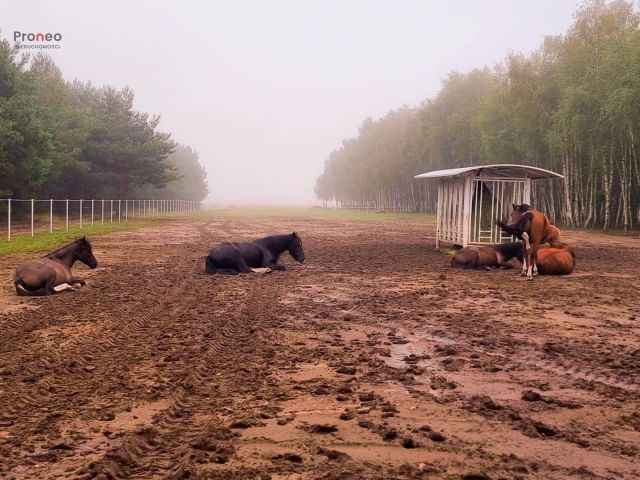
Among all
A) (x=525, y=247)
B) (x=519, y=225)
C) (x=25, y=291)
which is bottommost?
(x=25, y=291)

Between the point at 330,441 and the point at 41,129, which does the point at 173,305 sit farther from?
the point at 41,129

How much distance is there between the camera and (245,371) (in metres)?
5.67

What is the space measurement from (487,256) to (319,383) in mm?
10367

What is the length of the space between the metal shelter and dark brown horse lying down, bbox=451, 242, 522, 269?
3.11 metres

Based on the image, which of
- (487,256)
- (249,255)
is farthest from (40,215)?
(487,256)

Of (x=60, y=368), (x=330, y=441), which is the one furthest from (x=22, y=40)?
(x=330, y=441)

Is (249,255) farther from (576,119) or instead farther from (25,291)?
(576,119)

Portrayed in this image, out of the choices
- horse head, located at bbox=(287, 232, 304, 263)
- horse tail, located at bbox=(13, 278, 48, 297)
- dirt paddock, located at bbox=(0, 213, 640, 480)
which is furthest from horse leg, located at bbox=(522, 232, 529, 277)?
horse tail, located at bbox=(13, 278, 48, 297)

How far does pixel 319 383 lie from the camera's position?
17.5 feet

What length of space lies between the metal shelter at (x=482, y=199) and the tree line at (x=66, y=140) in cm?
2061

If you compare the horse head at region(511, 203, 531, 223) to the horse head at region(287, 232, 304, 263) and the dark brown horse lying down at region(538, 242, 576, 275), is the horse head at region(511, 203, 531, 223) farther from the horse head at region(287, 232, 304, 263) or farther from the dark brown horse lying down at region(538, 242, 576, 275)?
the horse head at region(287, 232, 304, 263)

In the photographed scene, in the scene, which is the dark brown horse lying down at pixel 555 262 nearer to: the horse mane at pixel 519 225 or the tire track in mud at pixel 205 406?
the horse mane at pixel 519 225

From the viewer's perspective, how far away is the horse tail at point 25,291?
32.3ft

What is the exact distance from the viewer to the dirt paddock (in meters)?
3.73
